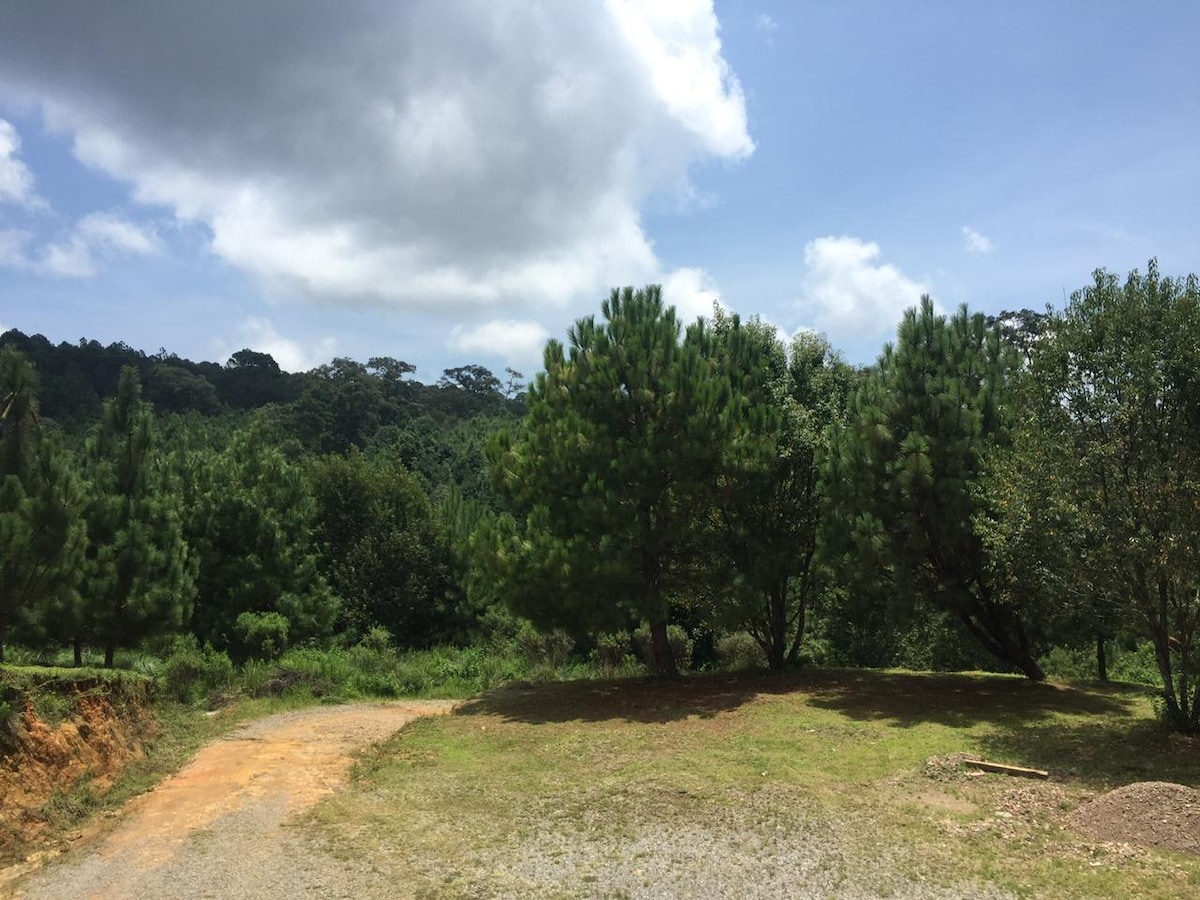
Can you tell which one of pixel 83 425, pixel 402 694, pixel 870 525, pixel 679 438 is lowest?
pixel 402 694

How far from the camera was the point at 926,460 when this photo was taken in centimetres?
1188

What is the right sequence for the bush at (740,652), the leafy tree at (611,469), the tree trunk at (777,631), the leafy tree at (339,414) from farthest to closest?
the leafy tree at (339,414)
the bush at (740,652)
the tree trunk at (777,631)
the leafy tree at (611,469)

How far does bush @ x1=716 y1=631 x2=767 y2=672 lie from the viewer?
1741cm

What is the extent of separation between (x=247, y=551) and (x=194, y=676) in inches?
240

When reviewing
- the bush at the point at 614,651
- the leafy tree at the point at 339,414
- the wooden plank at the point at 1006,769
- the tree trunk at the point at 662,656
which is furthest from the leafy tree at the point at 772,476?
the leafy tree at the point at 339,414

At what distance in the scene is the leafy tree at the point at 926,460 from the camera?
1205 cm

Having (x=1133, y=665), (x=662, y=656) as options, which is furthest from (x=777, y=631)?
(x=1133, y=665)

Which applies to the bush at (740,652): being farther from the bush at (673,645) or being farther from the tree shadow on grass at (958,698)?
the tree shadow on grass at (958,698)

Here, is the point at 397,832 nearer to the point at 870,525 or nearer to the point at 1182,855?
the point at 1182,855

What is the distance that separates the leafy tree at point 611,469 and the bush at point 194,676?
219 inches

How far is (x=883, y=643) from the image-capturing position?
63.7ft

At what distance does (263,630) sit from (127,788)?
10.2 m

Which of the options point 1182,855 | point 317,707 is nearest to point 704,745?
point 1182,855

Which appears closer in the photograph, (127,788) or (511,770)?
(127,788)
